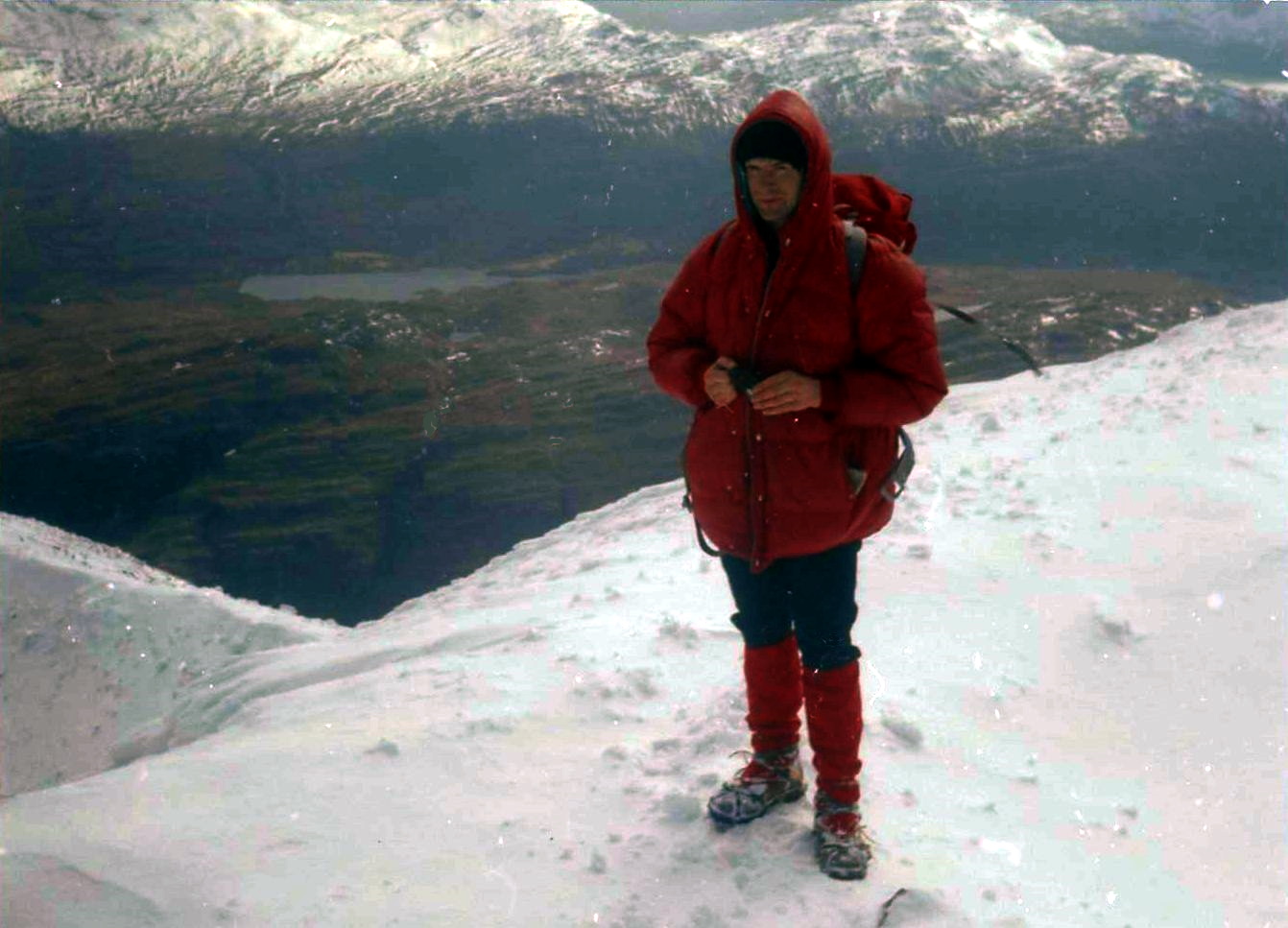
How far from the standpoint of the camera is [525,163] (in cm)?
1891

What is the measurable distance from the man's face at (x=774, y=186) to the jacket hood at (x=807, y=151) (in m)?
0.02

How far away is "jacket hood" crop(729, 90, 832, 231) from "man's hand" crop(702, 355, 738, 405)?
0.90ft

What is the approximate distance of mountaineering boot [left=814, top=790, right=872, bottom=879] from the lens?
212cm

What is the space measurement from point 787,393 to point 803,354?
122 mm

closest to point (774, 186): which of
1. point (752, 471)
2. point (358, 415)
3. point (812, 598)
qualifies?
point (752, 471)

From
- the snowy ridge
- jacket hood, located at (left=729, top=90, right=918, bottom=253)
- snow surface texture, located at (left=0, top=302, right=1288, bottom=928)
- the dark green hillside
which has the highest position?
jacket hood, located at (left=729, top=90, right=918, bottom=253)

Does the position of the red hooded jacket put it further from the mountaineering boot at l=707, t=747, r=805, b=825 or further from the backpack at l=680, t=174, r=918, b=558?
the mountaineering boot at l=707, t=747, r=805, b=825

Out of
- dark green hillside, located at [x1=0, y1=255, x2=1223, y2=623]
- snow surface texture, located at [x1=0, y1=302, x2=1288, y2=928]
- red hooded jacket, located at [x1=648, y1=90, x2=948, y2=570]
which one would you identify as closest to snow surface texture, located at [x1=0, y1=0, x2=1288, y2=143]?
dark green hillside, located at [x1=0, y1=255, x2=1223, y2=623]

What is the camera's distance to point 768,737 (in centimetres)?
231

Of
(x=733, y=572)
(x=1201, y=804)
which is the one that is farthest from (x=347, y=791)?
(x=1201, y=804)

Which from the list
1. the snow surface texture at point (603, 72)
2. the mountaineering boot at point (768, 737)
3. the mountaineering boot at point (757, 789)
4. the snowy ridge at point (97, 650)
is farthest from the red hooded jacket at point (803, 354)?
the snow surface texture at point (603, 72)

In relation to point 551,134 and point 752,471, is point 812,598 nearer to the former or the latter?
point 752,471

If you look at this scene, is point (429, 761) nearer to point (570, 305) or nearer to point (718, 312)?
point (718, 312)

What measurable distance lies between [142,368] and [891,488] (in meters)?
14.5
